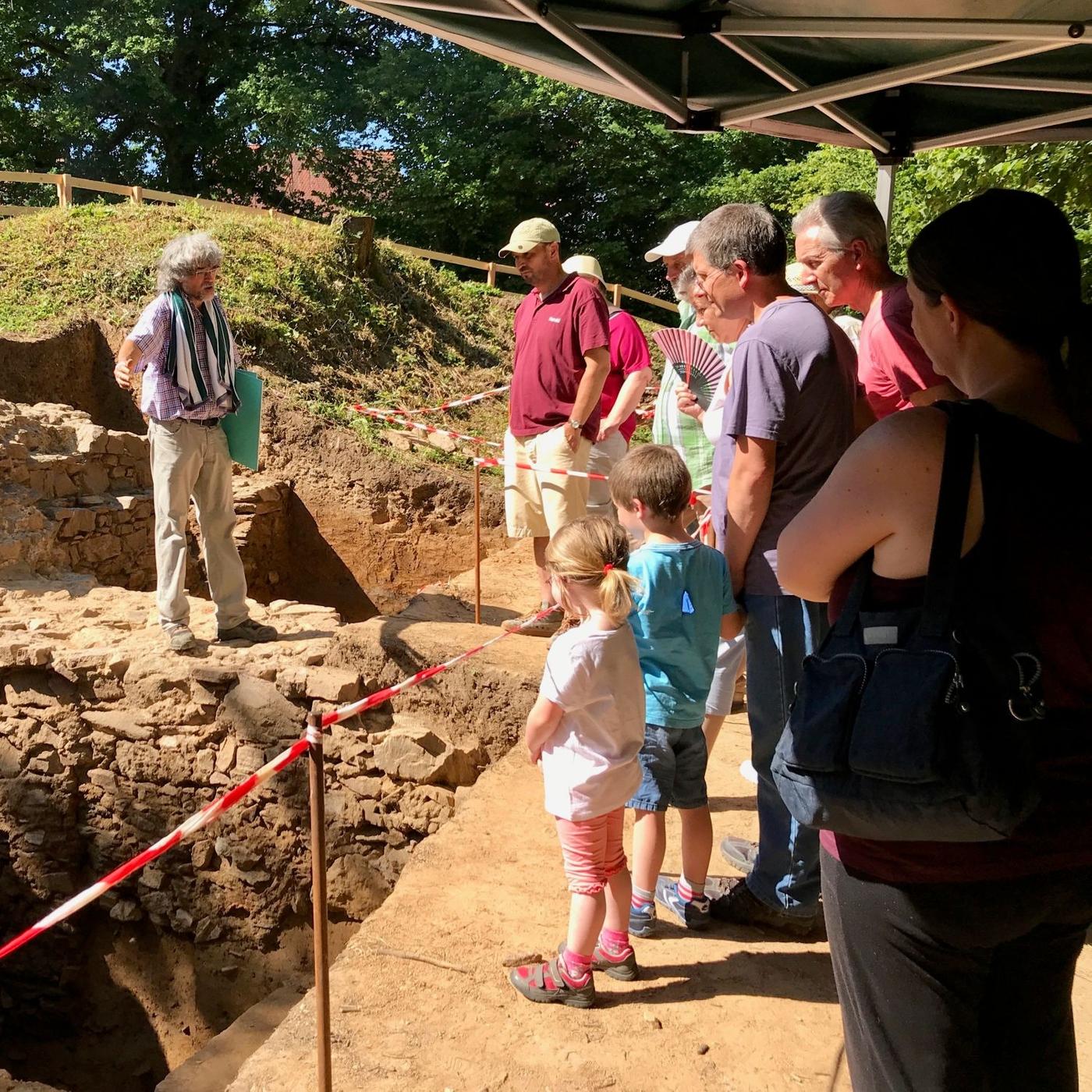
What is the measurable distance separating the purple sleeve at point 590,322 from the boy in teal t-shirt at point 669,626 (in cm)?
223

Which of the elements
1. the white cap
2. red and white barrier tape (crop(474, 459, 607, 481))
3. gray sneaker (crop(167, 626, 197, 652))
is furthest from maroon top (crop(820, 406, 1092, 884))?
gray sneaker (crop(167, 626, 197, 652))

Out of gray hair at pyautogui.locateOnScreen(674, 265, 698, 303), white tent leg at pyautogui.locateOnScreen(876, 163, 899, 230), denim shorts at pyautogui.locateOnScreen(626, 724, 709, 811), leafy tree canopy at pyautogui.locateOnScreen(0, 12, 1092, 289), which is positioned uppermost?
leafy tree canopy at pyautogui.locateOnScreen(0, 12, 1092, 289)

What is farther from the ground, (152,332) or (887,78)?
(887,78)

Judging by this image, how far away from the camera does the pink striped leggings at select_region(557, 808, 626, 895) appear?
308 cm

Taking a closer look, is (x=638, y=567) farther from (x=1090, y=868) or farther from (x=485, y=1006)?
(x=1090, y=868)

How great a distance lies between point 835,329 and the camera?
10.2 ft

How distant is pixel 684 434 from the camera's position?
4.89 m

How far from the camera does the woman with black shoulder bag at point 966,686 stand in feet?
5.12

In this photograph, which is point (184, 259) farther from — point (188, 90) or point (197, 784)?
point (188, 90)

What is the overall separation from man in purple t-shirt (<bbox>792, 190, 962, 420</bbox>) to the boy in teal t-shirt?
69cm

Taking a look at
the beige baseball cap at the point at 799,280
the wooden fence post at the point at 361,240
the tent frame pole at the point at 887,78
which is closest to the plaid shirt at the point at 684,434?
the beige baseball cap at the point at 799,280

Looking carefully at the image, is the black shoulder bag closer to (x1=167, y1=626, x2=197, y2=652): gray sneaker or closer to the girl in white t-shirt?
the girl in white t-shirt

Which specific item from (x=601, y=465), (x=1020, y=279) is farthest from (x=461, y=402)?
(x=1020, y=279)

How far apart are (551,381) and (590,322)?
38cm
